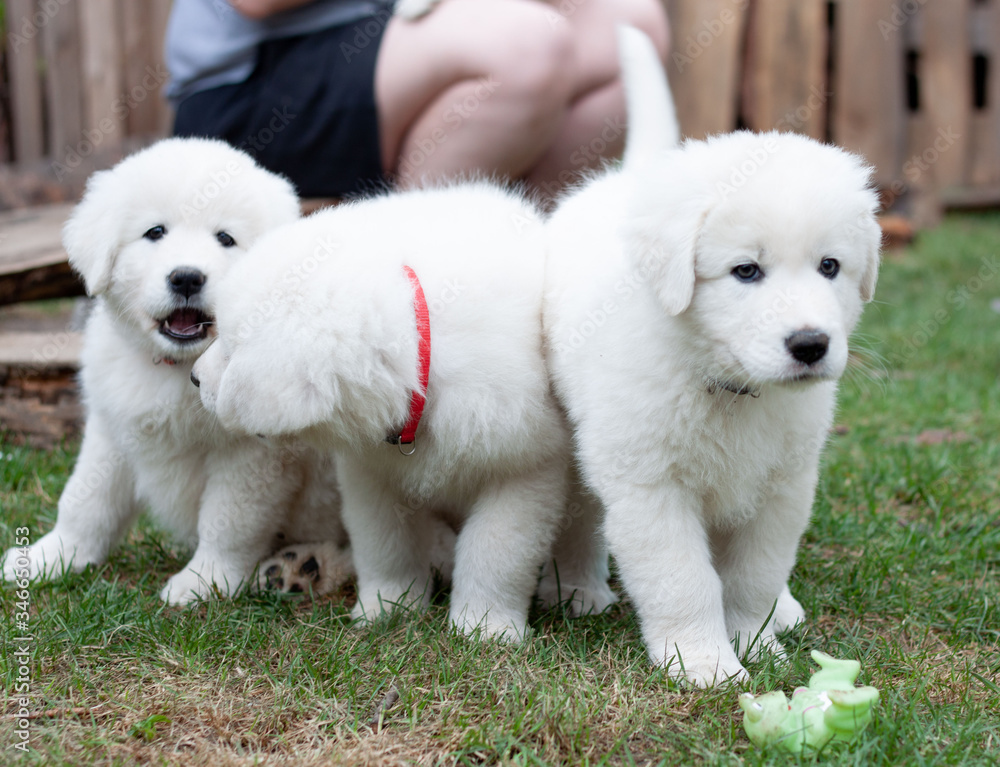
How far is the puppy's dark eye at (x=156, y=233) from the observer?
262cm

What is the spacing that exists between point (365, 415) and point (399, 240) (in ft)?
1.49

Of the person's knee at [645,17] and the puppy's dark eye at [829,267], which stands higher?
the person's knee at [645,17]

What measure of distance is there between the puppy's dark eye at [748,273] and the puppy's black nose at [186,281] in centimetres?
133

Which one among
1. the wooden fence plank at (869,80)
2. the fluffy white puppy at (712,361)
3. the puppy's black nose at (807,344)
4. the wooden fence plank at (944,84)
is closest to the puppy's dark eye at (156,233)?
the fluffy white puppy at (712,361)

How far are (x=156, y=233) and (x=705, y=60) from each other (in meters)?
4.94

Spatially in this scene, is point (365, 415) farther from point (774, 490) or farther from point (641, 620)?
point (774, 490)

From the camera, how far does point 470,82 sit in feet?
12.1

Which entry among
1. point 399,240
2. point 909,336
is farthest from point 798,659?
point 909,336

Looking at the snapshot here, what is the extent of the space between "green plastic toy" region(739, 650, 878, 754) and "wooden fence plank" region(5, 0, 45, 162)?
772cm

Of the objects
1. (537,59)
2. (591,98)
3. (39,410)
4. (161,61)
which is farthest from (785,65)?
(39,410)

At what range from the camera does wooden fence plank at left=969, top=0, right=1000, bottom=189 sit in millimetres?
7199

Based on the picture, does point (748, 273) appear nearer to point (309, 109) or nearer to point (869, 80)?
point (309, 109)

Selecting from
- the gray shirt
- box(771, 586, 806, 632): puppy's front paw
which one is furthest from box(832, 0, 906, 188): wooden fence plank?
box(771, 586, 806, 632): puppy's front paw

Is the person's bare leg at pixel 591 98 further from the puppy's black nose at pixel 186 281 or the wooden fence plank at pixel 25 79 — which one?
the wooden fence plank at pixel 25 79
